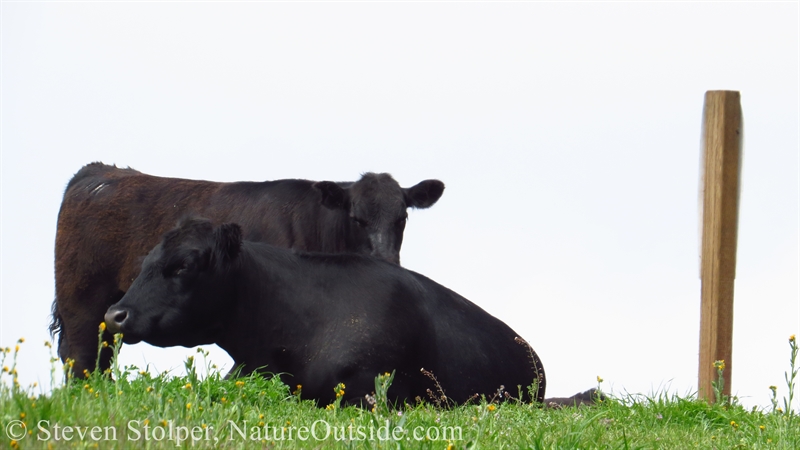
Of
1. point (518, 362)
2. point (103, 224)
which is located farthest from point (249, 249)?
point (103, 224)

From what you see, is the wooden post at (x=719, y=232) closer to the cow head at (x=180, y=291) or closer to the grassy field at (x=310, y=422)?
the grassy field at (x=310, y=422)

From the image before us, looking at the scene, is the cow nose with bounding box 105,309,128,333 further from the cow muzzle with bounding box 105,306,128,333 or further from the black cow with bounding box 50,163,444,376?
the black cow with bounding box 50,163,444,376

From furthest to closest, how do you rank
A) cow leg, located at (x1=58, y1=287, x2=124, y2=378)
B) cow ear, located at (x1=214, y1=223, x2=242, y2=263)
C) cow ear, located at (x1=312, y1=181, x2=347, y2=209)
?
cow leg, located at (x1=58, y1=287, x2=124, y2=378) < cow ear, located at (x1=312, y1=181, x2=347, y2=209) < cow ear, located at (x1=214, y1=223, x2=242, y2=263)

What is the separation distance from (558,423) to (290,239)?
5.53 m

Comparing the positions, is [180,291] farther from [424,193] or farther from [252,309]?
[424,193]

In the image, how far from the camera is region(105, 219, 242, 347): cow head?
7398 mm

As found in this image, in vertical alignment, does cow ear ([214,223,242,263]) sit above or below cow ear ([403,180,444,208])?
below

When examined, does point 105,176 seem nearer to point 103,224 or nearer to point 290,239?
point 103,224

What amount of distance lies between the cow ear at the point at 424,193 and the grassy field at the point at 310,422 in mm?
4198

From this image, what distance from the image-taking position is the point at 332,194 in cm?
1055

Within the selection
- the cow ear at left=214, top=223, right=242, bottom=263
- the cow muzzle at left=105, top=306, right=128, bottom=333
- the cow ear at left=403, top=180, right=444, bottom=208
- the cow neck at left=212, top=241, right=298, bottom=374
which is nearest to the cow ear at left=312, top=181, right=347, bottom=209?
the cow ear at left=403, top=180, right=444, bottom=208

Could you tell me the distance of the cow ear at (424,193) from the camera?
11.1 meters

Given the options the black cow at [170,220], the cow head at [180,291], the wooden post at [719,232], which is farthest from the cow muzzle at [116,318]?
the wooden post at [719,232]

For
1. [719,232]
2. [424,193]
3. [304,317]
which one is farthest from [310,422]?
[424,193]
